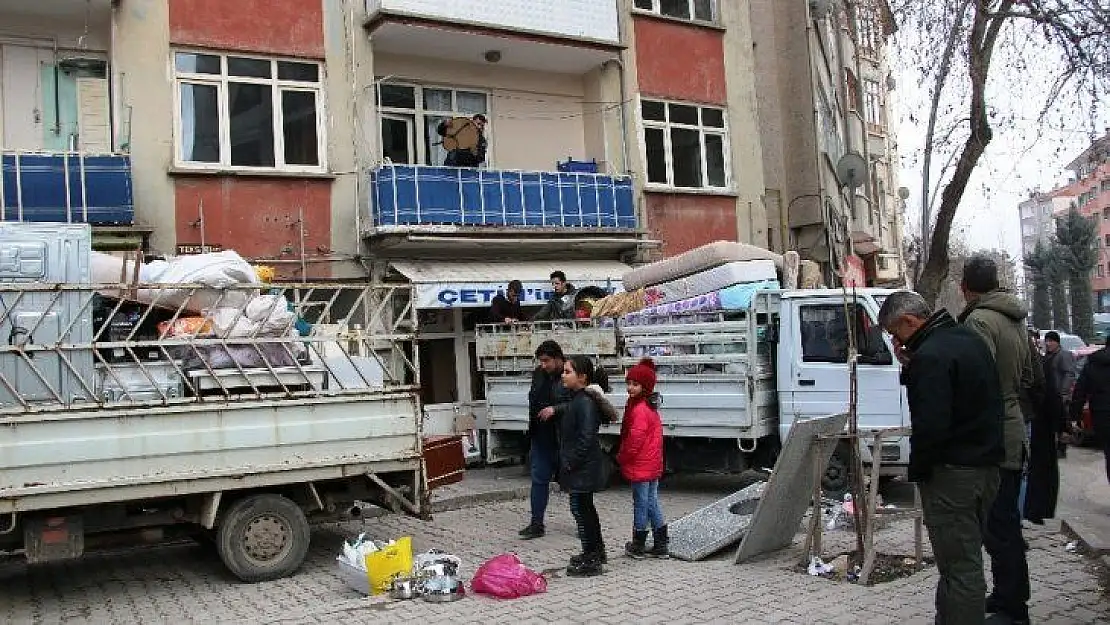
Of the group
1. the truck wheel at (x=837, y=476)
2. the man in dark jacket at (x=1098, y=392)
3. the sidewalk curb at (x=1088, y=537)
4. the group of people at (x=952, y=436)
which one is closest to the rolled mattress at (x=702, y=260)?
the truck wheel at (x=837, y=476)

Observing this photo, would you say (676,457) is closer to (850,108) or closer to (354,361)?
(354,361)

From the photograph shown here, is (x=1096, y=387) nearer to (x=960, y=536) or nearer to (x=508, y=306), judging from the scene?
(x=960, y=536)

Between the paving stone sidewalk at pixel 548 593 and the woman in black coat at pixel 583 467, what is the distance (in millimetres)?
177

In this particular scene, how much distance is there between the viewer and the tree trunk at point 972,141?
555 inches

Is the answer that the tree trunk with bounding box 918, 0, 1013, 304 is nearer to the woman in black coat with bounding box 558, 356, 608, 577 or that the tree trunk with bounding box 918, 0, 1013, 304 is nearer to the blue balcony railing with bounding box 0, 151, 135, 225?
the woman in black coat with bounding box 558, 356, 608, 577

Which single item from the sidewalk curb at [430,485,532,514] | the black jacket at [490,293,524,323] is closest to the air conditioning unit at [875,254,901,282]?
the black jacket at [490,293,524,323]

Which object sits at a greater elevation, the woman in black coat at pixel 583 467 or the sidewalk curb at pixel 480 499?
the woman in black coat at pixel 583 467

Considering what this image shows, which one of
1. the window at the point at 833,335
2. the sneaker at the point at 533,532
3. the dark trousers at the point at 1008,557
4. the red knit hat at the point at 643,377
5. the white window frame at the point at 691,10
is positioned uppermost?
the white window frame at the point at 691,10

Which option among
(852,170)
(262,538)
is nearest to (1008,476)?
(262,538)

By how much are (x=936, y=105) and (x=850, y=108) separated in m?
14.8

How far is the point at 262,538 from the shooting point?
726 cm

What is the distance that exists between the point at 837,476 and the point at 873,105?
30662mm

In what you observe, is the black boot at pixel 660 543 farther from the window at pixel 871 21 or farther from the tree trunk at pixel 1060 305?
the tree trunk at pixel 1060 305

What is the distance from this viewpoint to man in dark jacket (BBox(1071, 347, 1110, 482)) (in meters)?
7.50
